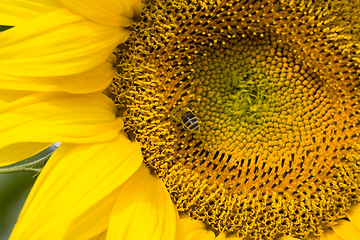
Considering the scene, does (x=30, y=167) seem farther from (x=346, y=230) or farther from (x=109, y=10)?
(x=346, y=230)

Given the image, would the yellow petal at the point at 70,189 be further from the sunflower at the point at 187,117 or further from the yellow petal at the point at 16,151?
the yellow petal at the point at 16,151

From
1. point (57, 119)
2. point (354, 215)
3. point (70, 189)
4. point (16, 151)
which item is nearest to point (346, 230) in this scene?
point (354, 215)

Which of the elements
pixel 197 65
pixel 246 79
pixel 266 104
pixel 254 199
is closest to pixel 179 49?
pixel 197 65

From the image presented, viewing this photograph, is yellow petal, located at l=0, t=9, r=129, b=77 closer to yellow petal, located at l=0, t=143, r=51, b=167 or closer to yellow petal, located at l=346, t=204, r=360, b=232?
yellow petal, located at l=0, t=143, r=51, b=167

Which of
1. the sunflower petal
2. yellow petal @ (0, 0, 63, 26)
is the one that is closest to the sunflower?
yellow petal @ (0, 0, 63, 26)

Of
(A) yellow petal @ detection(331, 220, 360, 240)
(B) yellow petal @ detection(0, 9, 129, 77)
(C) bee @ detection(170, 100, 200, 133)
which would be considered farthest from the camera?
(A) yellow petal @ detection(331, 220, 360, 240)

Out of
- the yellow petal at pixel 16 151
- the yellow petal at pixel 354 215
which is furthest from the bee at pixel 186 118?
the yellow petal at pixel 354 215
